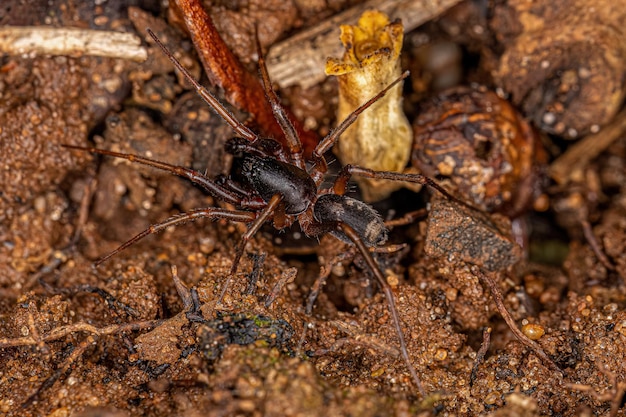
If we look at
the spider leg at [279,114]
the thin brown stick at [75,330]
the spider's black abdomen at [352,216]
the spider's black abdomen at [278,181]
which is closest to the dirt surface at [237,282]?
the thin brown stick at [75,330]

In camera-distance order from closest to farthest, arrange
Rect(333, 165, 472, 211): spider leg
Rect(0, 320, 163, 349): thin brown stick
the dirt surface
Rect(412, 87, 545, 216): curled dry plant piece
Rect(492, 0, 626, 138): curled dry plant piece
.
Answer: the dirt surface → Rect(0, 320, 163, 349): thin brown stick → Rect(333, 165, 472, 211): spider leg → Rect(412, 87, 545, 216): curled dry plant piece → Rect(492, 0, 626, 138): curled dry plant piece

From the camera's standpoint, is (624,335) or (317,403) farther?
(624,335)

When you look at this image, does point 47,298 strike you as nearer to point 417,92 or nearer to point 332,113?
point 332,113

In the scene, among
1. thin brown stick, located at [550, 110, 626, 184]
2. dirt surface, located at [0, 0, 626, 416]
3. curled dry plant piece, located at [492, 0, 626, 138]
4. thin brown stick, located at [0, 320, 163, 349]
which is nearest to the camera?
dirt surface, located at [0, 0, 626, 416]

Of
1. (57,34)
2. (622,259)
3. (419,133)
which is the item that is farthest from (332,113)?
(622,259)

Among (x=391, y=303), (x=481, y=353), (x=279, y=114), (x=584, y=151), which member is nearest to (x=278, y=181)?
(x=279, y=114)

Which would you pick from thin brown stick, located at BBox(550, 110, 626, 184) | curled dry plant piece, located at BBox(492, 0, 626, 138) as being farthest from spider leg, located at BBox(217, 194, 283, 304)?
thin brown stick, located at BBox(550, 110, 626, 184)

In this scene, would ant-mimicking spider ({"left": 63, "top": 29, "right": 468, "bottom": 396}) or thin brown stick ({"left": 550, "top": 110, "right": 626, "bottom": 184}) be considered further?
thin brown stick ({"left": 550, "top": 110, "right": 626, "bottom": 184})

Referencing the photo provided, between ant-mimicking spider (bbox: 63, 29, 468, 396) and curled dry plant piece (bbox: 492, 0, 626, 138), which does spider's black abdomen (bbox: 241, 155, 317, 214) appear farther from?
curled dry plant piece (bbox: 492, 0, 626, 138)
